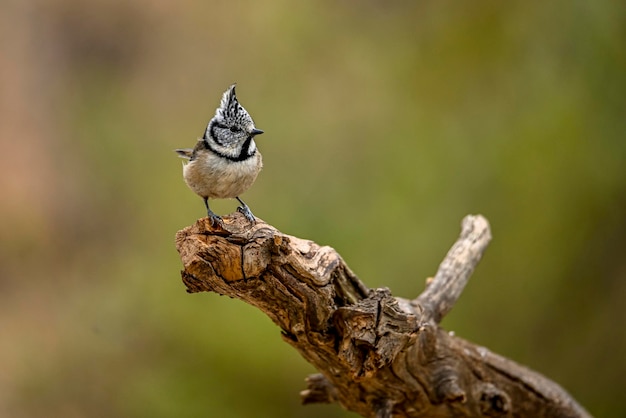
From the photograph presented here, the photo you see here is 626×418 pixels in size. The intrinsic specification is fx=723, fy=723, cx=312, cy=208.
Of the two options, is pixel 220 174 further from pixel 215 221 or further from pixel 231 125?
pixel 215 221

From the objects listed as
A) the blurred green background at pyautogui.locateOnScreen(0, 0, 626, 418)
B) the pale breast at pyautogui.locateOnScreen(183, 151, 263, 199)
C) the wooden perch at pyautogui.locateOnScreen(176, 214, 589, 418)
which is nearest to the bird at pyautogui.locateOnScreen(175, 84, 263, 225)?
the pale breast at pyautogui.locateOnScreen(183, 151, 263, 199)

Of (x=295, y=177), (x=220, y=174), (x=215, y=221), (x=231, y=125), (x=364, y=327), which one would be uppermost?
(x=295, y=177)

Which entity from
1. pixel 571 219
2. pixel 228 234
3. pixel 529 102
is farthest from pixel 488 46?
pixel 228 234

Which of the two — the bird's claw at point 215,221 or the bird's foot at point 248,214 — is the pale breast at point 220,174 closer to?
the bird's foot at point 248,214

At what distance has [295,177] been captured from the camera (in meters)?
4.54

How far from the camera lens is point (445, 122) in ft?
15.6

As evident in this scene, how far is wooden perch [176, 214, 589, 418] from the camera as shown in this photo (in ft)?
8.13

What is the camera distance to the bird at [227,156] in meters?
2.83

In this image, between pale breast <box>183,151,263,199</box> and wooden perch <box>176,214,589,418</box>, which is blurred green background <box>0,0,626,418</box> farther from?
pale breast <box>183,151,263,199</box>

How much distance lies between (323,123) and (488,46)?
121 centimetres

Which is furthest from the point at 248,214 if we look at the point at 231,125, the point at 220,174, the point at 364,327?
the point at 364,327

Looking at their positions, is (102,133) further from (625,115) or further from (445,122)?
(625,115)

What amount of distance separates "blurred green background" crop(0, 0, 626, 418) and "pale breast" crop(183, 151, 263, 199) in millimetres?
1388

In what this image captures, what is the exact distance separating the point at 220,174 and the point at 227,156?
0.08m
